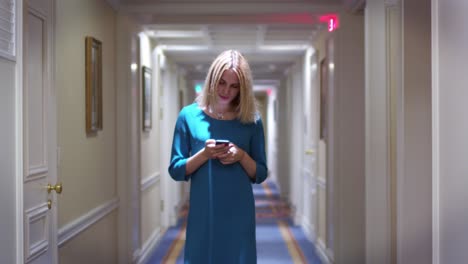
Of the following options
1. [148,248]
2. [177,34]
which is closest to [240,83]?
[148,248]

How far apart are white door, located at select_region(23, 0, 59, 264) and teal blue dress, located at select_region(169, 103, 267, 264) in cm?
91

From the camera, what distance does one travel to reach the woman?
1.87 metres

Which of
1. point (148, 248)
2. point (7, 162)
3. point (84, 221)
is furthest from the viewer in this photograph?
point (148, 248)

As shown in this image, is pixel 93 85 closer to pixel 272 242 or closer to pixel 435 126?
pixel 435 126

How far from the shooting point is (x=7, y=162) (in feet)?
6.81

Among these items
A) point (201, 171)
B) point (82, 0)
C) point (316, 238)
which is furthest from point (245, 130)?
point (316, 238)

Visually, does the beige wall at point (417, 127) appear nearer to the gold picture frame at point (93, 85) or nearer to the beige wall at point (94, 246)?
the beige wall at point (94, 246)

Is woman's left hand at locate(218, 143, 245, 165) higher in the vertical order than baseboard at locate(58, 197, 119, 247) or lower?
higher

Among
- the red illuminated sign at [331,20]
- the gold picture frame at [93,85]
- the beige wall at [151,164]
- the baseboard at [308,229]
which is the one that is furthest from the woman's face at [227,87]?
the baseboard at [308,229]

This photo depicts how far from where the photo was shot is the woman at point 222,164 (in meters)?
1.87

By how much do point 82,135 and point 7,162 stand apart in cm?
160

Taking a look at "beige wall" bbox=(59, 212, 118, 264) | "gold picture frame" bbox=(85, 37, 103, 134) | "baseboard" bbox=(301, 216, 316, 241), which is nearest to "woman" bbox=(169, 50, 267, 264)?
"beige wall" bbox=(59, 212, 118, 264)

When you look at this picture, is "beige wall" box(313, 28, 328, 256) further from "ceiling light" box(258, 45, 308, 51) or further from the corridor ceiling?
"ceiling light" box(258, 45, 308, 51)

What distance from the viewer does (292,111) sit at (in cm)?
947
